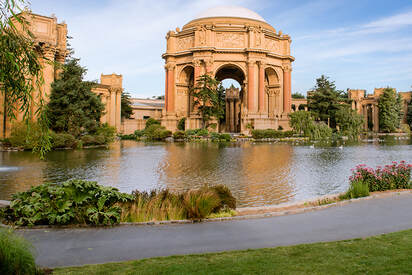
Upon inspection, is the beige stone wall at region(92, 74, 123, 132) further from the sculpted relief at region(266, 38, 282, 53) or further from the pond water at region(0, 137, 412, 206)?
the pond water at region(0, 137, 412, 206)

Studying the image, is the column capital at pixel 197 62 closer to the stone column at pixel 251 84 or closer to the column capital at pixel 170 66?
the column capital at pixel 170 66

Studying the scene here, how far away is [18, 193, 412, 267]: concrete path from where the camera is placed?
532 cm

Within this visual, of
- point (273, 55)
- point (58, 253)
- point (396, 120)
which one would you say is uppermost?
point (273, 55)

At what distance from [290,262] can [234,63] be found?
178 feet

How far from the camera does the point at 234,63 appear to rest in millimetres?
57125

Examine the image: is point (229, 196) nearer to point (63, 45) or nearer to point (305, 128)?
point (63, 45)

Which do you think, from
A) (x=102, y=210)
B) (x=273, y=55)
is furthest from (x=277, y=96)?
→ (x=102, y=210)

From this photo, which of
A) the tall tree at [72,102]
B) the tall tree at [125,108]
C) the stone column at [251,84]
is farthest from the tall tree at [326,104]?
the tall tree at [72,102]

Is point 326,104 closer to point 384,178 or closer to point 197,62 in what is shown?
point 197,62

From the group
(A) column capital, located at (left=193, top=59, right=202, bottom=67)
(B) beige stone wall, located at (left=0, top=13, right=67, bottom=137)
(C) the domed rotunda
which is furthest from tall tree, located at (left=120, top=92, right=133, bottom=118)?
(B) beige stone wall, located at (left=0, top=13, right=67, bottom=137)

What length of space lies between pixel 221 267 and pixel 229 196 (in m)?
3.48

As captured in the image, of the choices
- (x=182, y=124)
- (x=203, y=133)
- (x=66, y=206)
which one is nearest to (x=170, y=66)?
(x=182, y=124)

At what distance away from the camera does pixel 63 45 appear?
3209 cm

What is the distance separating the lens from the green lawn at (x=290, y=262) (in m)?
4.40
